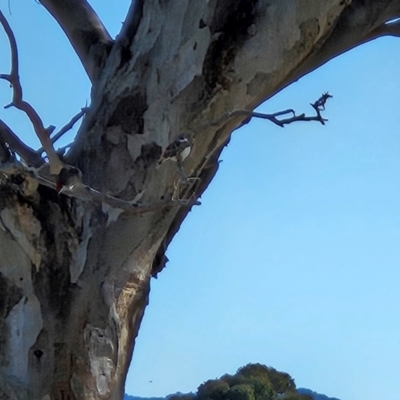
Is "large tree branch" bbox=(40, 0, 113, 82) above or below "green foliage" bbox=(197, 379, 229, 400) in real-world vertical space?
below

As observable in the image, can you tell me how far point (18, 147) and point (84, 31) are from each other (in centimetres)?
40

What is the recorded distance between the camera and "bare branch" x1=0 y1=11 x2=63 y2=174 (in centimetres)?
146

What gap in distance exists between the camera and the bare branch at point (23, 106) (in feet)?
4.81

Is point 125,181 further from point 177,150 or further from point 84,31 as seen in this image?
point 84,31

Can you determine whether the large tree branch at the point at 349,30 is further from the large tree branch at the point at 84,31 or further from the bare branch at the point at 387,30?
the large tree branch at the point at 84,31

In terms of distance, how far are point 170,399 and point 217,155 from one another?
7304 millimetres

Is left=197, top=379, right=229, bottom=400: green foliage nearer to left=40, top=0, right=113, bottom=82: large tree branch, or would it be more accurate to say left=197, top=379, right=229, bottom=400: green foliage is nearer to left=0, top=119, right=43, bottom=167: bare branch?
left=40, top=0, right=113, bottom=82: large tree branch

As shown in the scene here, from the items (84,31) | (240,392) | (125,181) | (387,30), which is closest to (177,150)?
(125,181)

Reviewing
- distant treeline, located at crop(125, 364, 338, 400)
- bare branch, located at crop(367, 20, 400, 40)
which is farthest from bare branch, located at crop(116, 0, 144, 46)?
distant treeline, located at crop(125, 364, 338, 400)

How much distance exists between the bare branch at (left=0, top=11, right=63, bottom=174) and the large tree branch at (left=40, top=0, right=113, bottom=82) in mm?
366

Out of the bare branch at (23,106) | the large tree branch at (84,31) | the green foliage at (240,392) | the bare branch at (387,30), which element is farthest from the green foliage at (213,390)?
the bare branch at (23,106)

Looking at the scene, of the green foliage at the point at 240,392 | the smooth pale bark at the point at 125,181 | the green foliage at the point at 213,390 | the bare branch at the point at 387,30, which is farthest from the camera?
the green foliage at the point at 213,390

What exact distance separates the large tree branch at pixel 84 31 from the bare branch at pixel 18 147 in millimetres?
267

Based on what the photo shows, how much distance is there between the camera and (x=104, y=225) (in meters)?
1.63
